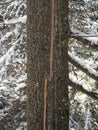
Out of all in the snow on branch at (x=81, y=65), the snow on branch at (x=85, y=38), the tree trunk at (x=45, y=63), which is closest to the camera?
the tree trunk at (x=45, y=63)

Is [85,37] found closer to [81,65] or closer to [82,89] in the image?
[81,65]

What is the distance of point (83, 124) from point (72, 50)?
4.81 feet

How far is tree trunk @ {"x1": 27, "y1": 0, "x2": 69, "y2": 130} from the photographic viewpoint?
4156 mm

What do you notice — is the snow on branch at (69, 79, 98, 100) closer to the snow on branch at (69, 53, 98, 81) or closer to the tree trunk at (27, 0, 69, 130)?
the snow on branch at (69, 53, 98, 81)

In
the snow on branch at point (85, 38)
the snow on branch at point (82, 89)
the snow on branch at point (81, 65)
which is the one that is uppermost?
the snow on branch at point (85, 38)

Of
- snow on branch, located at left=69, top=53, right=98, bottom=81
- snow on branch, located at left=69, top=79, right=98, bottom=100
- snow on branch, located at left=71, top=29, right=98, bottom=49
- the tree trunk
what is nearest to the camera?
the tree trunk

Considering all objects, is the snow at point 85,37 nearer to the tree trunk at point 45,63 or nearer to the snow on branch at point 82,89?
the tree trunk at point 45,63

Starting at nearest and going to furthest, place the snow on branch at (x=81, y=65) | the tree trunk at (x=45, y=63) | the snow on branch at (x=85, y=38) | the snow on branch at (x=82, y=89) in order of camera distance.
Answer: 1. the tree trunk at (x=45, y=63)
2. the snow on branch at (x=85, y=38)
3. the snow on branch at (x=81, y=65)
4. the snow on branch at (x=82, y=89)

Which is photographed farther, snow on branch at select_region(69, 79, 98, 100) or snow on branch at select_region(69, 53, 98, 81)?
snow on branch at select_region(69, 79, 98, 100)

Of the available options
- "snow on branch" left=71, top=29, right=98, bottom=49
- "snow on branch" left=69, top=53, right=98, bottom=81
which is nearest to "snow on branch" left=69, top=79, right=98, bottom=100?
"snow on branch" left=69, top=53, right=98, bottom=81

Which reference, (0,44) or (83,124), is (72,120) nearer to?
(83,124)

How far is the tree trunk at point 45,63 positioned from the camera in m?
Result: 4.16

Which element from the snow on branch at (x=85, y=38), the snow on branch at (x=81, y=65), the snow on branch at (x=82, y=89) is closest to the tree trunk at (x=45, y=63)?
the snow on branch at (x=85, y=38)

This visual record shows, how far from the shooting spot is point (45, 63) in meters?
4.18
